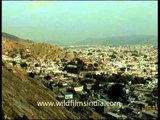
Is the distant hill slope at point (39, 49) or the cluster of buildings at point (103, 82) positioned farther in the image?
the distant hill slope at point (39, 49)

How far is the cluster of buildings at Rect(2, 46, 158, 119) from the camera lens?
33.2ft

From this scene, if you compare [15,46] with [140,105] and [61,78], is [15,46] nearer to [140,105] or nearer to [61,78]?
[61,78]

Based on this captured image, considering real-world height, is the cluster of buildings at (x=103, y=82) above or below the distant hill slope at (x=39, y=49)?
below

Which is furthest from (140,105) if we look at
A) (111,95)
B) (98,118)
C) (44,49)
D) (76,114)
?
(44,49)

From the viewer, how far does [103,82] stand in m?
14.1

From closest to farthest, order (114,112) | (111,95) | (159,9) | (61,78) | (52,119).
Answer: (159,9), (52,119), (114,112), (111,95), (61,78)

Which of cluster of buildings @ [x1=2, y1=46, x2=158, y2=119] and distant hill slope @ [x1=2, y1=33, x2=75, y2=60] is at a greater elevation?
distant hill slope @ [x1=2, y1=33, x2=75, y2=60]

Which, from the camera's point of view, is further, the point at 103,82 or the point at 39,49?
the point at 39,49

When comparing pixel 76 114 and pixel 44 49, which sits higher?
pixel 44 49

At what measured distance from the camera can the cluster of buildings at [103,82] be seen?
33.2 ft

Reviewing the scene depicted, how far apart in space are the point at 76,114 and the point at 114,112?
1.62 meters

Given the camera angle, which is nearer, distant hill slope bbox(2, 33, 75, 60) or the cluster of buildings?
the cluster of buildings

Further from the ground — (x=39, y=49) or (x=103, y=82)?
(x=39, y=49)

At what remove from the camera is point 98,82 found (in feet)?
46.1
